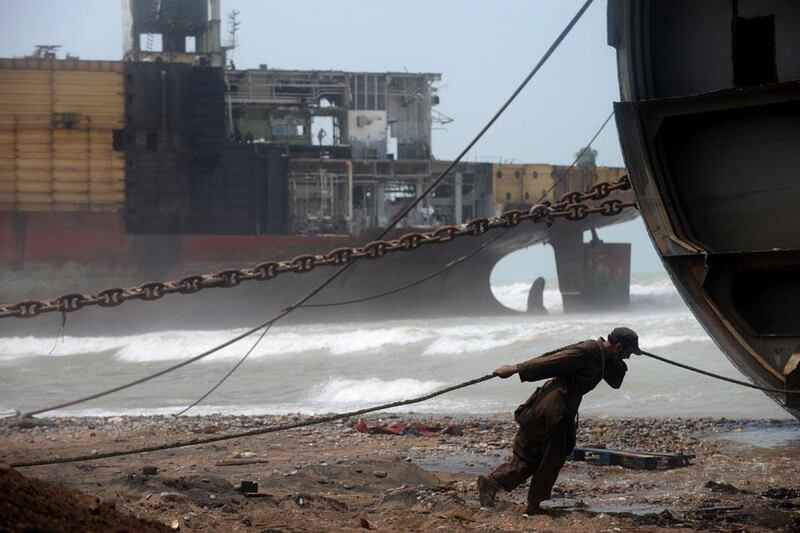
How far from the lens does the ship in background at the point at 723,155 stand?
22.6 ft

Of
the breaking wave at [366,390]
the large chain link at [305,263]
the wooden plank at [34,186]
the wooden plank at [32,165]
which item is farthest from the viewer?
the wooden plank at [32,165]

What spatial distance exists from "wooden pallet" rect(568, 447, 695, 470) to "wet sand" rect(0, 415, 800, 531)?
10 centimetres

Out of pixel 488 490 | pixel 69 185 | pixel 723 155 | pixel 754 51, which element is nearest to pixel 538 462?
pixel 488 490

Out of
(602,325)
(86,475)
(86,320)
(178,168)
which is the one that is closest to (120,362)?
(86,320)

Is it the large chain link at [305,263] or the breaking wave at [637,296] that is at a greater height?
the large chain link at [305,263]

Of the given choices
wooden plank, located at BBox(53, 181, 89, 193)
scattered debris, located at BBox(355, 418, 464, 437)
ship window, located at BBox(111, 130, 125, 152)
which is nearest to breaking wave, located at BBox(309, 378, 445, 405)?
scattered debris, located at BBox(355, 418, 464, 437)

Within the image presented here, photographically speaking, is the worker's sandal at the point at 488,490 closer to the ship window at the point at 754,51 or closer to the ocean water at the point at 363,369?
the ship window at the point at 754,51

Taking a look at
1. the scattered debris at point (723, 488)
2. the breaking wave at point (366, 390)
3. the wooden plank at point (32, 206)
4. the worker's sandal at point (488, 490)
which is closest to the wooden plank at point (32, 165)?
the wooden plank at point (32, 206)

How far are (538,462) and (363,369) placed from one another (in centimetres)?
1763

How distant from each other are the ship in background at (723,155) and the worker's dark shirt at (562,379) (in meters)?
0.99

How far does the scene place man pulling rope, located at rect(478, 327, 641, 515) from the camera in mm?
6180

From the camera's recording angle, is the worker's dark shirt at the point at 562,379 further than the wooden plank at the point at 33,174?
No

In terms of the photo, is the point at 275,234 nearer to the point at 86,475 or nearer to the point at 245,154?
the point at 245,154

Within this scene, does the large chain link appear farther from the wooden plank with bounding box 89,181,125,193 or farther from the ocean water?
the wooden plank with bounding box 89,181,125,193
